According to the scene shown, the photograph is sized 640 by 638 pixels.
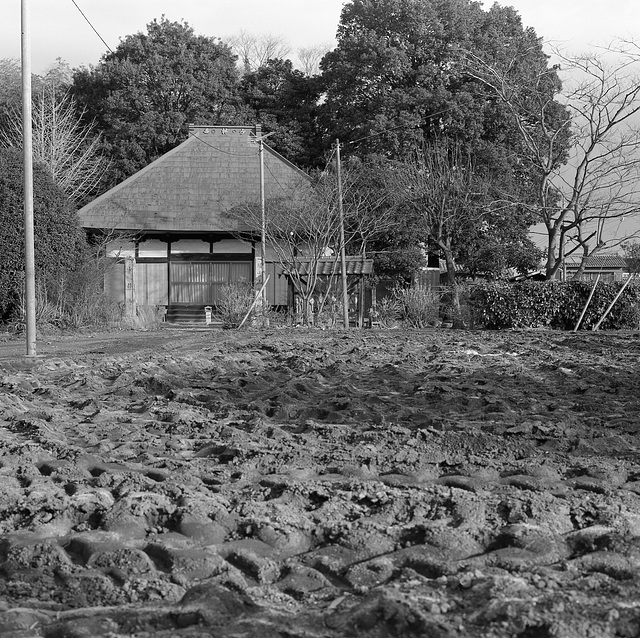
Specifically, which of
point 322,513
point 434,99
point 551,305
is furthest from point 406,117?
point 322,513

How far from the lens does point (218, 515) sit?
363 cm

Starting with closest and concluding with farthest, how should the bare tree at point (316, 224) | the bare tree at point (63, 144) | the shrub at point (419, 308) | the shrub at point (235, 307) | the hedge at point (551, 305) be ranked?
the hedge at point (551, 305), the shrub at point (235, 307), the shrub at point (419, 308), the bare tree at point (316, 224), the bare tree at point (63, 144)

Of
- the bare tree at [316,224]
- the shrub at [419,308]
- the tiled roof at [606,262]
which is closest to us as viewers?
the shrub at [419,308]

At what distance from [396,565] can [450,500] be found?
0.82 m

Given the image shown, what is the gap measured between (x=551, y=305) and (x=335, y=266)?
240 inches

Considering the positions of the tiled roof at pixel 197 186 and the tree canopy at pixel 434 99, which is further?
the tree canopy at pixel 434 99

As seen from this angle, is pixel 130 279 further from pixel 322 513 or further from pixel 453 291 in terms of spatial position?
pixel 322 513

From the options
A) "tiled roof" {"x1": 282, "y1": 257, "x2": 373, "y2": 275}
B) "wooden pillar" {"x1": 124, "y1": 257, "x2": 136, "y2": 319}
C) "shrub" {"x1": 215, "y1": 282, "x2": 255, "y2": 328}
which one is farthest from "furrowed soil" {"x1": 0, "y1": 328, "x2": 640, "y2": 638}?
"wooden pillar" {"x1": 124, "y1": 257, "x2": 136, "y2": 319}

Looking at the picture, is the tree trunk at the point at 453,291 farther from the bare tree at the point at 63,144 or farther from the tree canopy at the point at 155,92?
the bare tree at the point at 63,144

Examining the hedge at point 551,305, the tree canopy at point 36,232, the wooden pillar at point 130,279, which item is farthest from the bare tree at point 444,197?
the tree canopy at point 36,232

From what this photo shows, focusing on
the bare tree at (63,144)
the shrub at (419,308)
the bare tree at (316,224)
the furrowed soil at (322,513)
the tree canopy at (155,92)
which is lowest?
the furrowed soil at (322,513)

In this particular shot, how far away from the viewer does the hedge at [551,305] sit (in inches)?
760

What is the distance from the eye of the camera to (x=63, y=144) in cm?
3005

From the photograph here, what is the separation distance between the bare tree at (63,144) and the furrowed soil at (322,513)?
77.2ft
